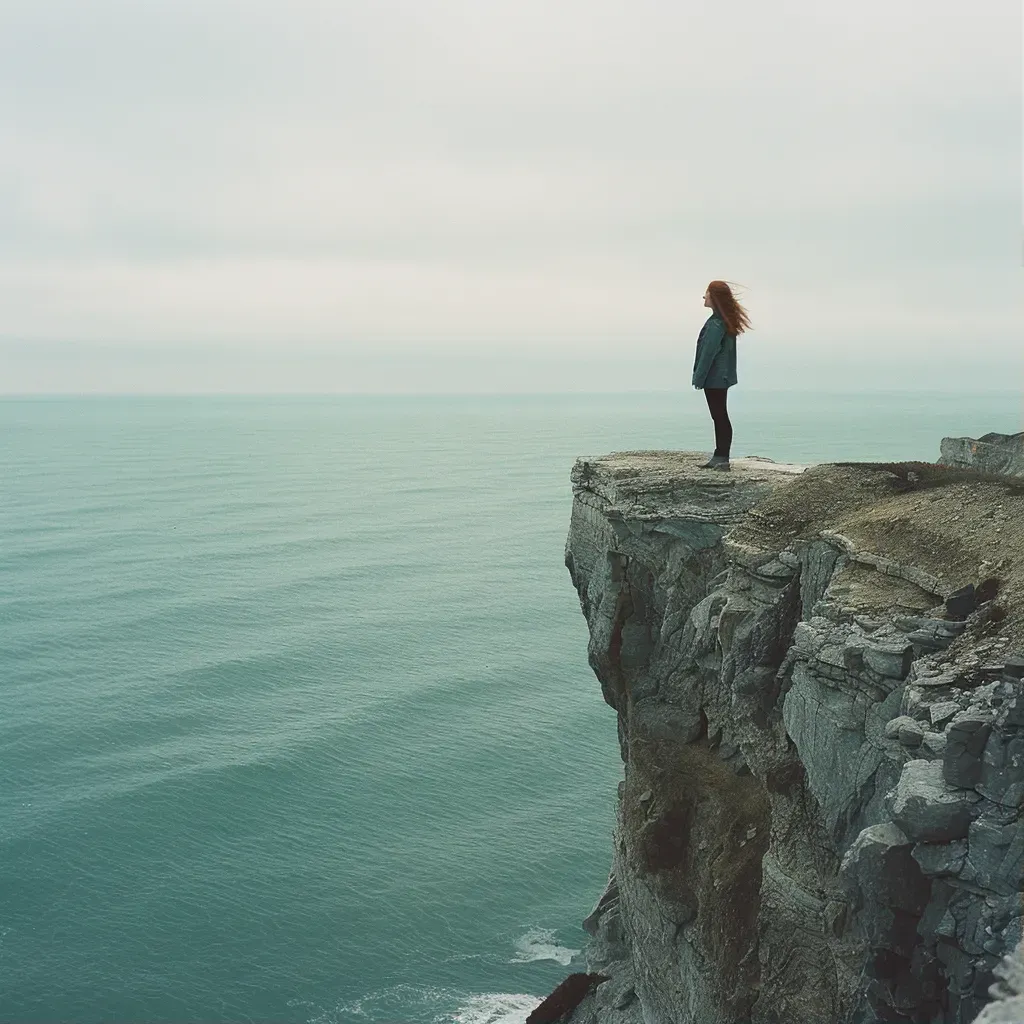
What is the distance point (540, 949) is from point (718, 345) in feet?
99.5

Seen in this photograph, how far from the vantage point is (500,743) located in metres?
59.9

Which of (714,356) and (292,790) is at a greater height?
(714,356)

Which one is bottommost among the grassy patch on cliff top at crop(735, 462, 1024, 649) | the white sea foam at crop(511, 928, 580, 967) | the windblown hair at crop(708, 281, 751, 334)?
the white sea foam at crop(511, 928, 580, 967)

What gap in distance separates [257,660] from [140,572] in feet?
101

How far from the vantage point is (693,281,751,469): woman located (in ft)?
72.8

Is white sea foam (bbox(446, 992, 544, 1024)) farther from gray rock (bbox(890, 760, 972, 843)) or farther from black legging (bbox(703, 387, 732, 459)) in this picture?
gray rock (bbox(890, 760, 972, 843))

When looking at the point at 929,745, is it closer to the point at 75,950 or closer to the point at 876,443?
the point at 75,950

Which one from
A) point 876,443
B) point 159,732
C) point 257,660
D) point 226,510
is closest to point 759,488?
point 159,732

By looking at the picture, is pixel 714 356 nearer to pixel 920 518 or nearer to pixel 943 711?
pixel 920 518

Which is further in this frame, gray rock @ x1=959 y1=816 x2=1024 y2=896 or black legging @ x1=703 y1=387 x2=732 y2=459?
black legging @ x1=703 y1=387 x2=732 y2=459

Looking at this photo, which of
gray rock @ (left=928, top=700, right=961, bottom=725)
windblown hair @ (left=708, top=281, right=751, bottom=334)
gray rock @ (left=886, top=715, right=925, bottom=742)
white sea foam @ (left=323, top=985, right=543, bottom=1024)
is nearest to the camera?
gray rock @ (left=928, top=700, right=961, bottom=725)

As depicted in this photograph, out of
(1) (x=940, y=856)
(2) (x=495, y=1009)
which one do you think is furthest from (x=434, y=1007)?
(1) (x=940, y=856)

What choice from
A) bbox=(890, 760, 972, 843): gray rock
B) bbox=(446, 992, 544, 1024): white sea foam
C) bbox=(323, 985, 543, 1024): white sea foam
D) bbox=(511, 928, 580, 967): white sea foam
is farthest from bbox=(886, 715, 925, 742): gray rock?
bbox=(511, 928, 580, 967): white sea foam

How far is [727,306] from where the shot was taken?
22.3 meters
